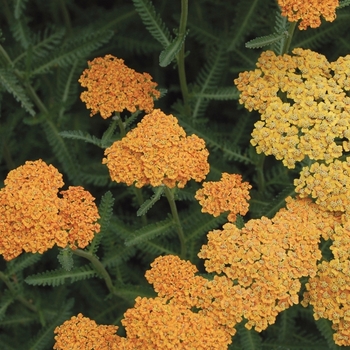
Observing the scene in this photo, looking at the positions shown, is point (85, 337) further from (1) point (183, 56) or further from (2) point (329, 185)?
(1) point (183, 56)

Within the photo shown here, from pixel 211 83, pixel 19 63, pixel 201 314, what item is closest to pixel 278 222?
pixel 201 314

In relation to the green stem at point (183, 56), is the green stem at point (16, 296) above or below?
below

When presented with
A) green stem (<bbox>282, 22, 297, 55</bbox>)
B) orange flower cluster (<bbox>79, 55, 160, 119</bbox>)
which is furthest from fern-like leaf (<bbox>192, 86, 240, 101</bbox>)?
orange flower cluster (<bbox>79, 55, 160, 119</bbox>)

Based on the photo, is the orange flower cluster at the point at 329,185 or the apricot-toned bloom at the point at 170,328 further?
the orange flower cluster at the point at 329,185

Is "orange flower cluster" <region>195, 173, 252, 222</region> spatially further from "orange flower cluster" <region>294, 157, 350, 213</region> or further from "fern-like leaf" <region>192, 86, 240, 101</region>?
"fern-like leaf" <region>192, 86, 240, 101</region>

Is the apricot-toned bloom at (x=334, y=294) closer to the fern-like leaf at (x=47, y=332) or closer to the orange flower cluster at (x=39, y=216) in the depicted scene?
the orange flower cluster at (x=39, y=216)

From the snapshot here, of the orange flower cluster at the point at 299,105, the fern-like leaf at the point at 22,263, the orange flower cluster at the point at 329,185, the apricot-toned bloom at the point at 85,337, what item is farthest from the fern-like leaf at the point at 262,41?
the fern-like leaf at the point at 22,263

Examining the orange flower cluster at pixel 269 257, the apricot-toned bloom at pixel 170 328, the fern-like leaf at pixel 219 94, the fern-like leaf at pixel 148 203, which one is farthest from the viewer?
the fern-like leaf at pixel 219 94

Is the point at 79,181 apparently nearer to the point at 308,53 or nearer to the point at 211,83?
the point at 211,83
